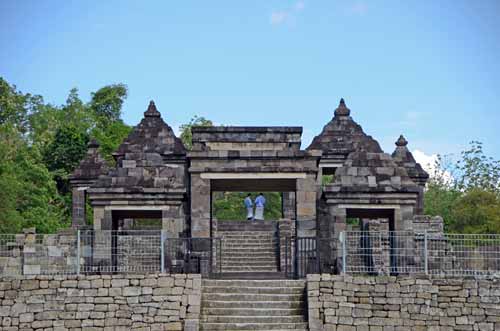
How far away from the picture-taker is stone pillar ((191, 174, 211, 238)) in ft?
87.9

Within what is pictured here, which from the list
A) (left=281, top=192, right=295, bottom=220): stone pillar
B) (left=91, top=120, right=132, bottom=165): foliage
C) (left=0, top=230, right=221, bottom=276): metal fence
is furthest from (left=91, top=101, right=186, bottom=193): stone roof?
(left=91, top=120, right=132, bottom=165): foliage

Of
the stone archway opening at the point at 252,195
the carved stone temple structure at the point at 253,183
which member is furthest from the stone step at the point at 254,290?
the stone archway opening at the point at 252,195

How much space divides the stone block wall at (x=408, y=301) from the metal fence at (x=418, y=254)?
24.3 inches

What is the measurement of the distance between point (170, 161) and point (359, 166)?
8.13m

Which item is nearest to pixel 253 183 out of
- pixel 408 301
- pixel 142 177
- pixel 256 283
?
pixel 142 177

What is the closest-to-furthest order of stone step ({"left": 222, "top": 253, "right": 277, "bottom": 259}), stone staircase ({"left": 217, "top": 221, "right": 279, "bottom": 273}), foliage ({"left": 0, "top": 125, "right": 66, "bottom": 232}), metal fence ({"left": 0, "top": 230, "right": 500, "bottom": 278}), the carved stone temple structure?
1. metal fence ({"left": 0, "top": 230, "right": 500, "bottom": 278})
2. the carved stone temple structure
3. stone staircase ({"left": 217, "top": 221, "right": 279, "bottom": 273})
4. stone step ({"left": 222, "top": 253, "right": 277, "bottom": 259})
5. foliage ({"left": 0, "top": 125, "right": 66, "bottom": 232})

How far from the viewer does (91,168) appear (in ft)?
114

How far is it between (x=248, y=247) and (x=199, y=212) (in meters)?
7.09

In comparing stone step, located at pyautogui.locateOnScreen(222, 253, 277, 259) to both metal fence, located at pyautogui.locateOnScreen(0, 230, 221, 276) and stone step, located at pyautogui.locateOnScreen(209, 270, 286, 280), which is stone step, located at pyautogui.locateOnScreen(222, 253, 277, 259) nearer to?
stone step, located at pyautogui.locateOnScreen(209, 270, 286, 280)

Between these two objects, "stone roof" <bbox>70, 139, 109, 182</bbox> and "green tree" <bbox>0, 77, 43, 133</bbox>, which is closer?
"stone roof" <bbox>70, 139, 109, 182</bbox>

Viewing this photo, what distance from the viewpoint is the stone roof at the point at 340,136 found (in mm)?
32562

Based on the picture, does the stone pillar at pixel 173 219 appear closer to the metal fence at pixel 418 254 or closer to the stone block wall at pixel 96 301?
the stone block wall at pixel 96 301

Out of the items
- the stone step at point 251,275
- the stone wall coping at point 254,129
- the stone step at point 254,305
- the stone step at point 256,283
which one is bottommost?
the stone step at point 254,305

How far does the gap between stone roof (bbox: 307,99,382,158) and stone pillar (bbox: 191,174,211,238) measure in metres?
6.77
